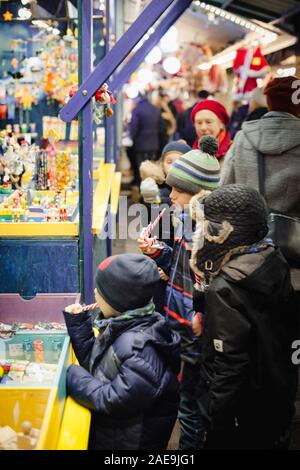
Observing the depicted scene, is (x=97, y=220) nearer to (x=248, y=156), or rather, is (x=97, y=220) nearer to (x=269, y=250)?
(x=248, y=156)

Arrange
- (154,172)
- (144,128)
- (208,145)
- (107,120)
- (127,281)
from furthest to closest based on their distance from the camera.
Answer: (144,128) < (107,120) < (154,172) < (208,145) < (127,281)

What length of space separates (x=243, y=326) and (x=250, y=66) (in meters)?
7.01

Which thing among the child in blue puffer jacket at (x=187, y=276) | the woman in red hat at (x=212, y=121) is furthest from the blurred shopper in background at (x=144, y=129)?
the child in blue puffer jacket at (x=187, y=276)

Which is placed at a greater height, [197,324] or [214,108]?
[214,108]

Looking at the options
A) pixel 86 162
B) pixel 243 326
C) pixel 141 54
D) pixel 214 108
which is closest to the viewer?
pixel 243 326

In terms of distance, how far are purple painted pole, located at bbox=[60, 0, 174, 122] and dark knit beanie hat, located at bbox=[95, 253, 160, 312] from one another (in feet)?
3.46

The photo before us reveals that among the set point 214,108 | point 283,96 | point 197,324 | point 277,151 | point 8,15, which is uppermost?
point 8,15

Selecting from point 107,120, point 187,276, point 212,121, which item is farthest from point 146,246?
point 107,120

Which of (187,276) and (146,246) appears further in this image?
(146,246)

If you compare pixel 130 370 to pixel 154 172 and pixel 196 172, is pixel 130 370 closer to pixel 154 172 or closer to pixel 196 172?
pixel 196 172

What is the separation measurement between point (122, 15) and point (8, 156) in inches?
291

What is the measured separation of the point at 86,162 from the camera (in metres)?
3.11

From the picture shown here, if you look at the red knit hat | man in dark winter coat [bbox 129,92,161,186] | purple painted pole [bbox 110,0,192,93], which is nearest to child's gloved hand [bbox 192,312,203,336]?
the red knit hat

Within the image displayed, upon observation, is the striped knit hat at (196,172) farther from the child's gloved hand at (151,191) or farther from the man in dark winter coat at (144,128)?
the man in dark winter coat at (144,128)
